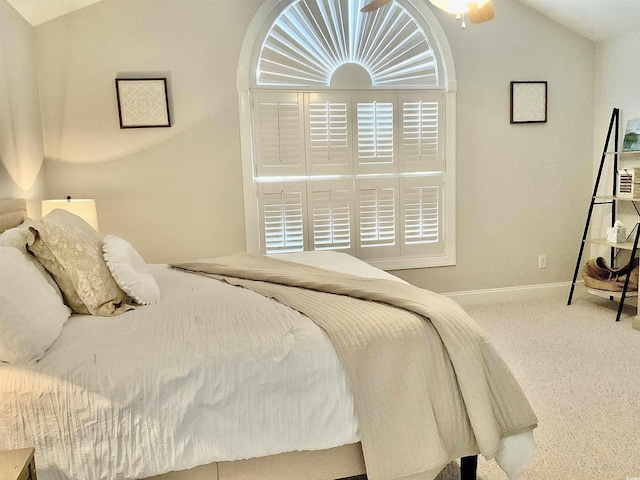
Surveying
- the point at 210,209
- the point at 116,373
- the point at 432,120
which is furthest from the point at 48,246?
the point at 432,120

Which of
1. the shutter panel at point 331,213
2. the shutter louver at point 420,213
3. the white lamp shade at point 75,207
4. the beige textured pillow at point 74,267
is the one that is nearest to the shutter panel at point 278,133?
the shutter panel at point 331,213

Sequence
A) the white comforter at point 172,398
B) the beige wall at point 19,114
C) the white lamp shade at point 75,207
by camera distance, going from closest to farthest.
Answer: the white comforter at point 172,398, the beige wall at point 19,114, the white lamp shade at point 75,207

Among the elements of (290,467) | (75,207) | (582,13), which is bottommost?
(290,467)

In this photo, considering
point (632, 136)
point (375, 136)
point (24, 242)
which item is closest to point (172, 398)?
point (24, 242)

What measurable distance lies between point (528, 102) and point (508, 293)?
5.59ft

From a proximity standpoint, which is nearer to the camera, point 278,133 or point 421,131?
point 278,133

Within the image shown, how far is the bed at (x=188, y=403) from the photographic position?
4.83ft

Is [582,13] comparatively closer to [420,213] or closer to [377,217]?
[420,213]

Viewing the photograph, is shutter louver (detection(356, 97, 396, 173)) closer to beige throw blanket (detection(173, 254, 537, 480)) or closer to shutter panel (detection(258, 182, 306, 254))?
shutter panel (detection(258, 182, 306, 254))

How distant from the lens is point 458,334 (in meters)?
1.75

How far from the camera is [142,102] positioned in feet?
12.1

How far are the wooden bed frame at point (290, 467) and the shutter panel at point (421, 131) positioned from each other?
2.90 meters

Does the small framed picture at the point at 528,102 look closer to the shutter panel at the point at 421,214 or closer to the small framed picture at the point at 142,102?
the shutter panel at the point at 421,214

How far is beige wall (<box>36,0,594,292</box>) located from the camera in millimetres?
3629
